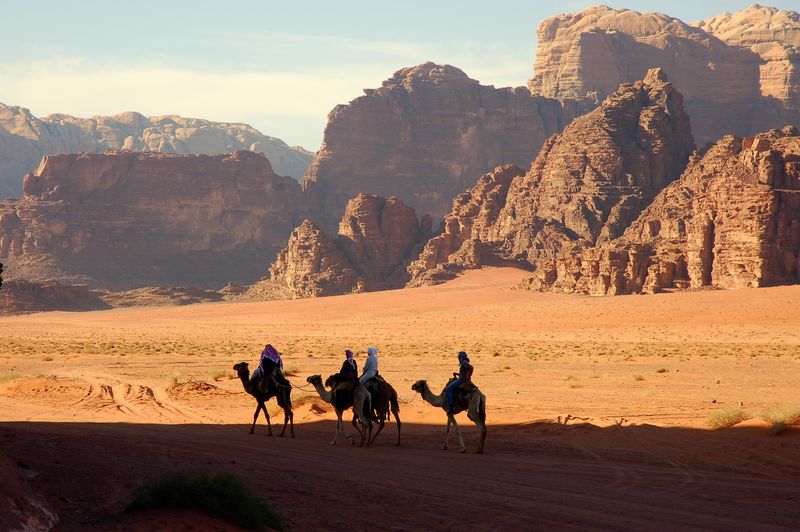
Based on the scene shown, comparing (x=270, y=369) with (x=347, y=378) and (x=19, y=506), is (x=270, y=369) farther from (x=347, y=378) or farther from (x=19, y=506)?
(x=19, y=506)

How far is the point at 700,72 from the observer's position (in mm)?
182375

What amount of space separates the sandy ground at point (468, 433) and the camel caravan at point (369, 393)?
65cm

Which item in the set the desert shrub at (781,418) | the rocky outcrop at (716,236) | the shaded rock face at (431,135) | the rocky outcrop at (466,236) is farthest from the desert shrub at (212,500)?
the shaded rock face at (431,135)

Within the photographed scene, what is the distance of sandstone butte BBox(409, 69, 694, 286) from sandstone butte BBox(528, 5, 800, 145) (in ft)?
217

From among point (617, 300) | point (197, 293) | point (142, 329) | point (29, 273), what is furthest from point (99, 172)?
point (617, 300)

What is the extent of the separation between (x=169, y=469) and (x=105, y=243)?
135 m

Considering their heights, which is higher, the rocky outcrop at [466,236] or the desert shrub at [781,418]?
the rocky outcrop at [466,236]

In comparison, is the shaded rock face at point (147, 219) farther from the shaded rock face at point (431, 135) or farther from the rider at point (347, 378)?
the rider at point (347, 378)

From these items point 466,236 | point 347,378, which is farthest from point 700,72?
point 347,378

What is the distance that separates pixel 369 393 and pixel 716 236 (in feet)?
222

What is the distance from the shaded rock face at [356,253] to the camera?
4419 inches

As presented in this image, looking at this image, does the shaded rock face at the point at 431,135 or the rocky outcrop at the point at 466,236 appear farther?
the shaded rock face at the point at 431,135

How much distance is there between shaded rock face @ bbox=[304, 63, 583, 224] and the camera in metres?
173

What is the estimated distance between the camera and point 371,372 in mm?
19141
